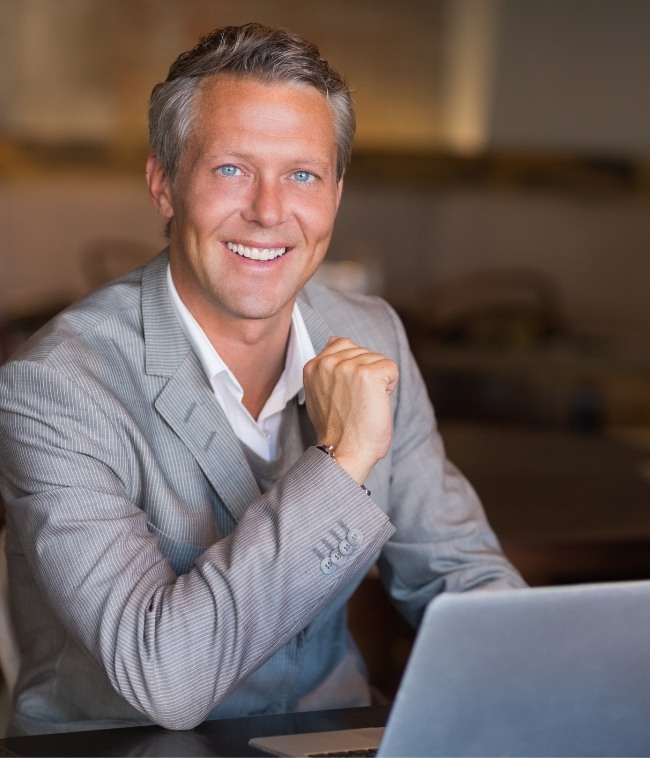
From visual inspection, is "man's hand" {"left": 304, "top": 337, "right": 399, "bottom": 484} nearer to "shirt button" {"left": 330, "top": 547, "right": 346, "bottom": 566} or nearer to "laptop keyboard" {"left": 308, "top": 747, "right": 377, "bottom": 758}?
"shirt button" {"left": 330, "top": 547, "right": 346, "bottom": 566}

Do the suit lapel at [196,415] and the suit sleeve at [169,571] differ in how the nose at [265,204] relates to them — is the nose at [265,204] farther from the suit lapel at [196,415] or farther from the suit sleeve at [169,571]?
the suit sleeve at [169,571]

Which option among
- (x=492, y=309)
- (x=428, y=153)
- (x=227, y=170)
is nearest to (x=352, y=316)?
(x=227, y=170)

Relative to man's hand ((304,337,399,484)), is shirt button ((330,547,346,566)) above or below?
below

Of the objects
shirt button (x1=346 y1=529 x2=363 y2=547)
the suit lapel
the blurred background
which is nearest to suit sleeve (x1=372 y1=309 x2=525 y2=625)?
the suit lapel

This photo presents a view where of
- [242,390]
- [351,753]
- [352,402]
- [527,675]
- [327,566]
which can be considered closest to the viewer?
[527,675]

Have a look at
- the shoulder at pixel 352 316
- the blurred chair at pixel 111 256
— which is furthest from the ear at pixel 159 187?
the blurred chair at pixel 111 256

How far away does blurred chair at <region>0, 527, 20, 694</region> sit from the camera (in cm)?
165

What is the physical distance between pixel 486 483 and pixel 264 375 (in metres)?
1.12

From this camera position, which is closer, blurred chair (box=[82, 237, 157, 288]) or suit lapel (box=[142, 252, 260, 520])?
suit lapel (box=[142, 252, 260, 520])

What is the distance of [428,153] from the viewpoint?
21.1 feet

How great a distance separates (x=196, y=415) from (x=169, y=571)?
0.80 feet

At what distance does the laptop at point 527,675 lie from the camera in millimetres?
980

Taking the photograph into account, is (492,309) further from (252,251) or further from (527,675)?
(527,675)

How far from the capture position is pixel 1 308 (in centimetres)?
600
